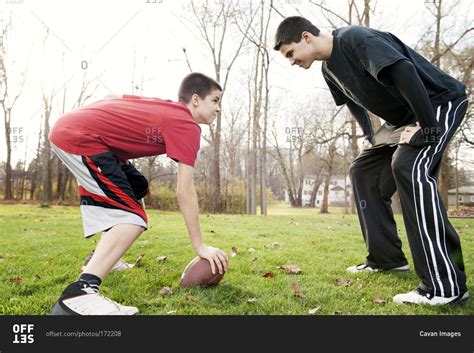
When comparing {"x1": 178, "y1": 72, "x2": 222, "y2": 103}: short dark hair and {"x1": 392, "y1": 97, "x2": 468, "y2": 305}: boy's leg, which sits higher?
{"x1": 178, "y1": 72, "x2": 222, "y2": 103}: short dark hair

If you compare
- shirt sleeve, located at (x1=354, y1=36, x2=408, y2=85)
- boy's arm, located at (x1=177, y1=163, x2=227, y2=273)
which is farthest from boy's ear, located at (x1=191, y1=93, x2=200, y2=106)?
shirt sleeve, located at (x1=354, y1=36, x2=408, y2=85)

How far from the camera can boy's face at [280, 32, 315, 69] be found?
2.43 m

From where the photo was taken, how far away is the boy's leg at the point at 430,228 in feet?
6.95

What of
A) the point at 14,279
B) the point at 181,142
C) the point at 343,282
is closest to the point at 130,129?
the point at 181,142

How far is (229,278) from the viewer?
2.59 meters

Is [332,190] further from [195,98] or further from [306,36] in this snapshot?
[195,98]

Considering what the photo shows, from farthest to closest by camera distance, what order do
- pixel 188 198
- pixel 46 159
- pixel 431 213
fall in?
1. pixel 46 159
2. pixel 431 213
3. pixel 188 198

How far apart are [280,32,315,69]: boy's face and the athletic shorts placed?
4.15 feet

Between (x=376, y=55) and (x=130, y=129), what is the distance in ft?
4.56

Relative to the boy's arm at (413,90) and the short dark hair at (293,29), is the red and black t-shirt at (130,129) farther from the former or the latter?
the boy's arm at (413,90)

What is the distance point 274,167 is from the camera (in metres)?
12.7

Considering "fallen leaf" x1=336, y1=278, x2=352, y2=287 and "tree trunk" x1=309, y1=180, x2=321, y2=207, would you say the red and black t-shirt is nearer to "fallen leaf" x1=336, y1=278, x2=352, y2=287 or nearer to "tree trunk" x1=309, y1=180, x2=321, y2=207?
"fallen leaf" x1=336, y1=278, x2=352, y2=287

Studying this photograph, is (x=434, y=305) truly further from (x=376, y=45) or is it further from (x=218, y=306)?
(x=376, y=45)

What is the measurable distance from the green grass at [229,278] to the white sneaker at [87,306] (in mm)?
179
